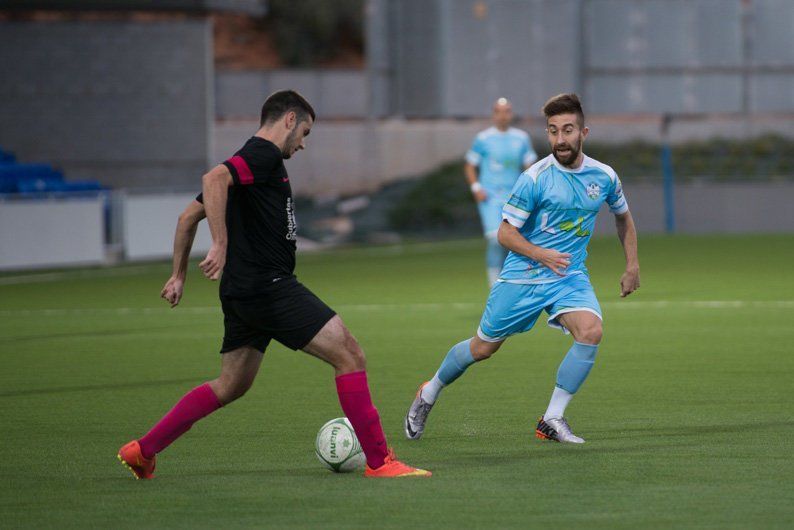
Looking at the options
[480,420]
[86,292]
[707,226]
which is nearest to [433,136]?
[707,226]

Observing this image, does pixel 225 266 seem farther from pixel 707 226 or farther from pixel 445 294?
pixel 707 226

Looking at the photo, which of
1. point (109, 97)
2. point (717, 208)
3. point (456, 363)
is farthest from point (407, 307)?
point (717, 208)

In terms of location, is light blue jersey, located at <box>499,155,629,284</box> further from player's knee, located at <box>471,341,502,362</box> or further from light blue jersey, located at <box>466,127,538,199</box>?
light blue jersey, located at <box>466,127,538,199</box>

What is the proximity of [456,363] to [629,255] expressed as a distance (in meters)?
1.12

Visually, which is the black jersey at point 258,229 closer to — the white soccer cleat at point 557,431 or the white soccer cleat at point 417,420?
the white soccer cleat at point 417,420

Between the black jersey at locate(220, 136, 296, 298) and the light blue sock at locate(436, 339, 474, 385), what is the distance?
160cm

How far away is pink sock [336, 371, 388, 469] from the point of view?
22.3ft

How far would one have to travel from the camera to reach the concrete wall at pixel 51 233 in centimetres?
2212

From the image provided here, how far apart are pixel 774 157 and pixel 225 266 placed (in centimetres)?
2656

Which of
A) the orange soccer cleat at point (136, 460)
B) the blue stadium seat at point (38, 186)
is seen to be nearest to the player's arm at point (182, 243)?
the orange soccer cleat at point (136, 460)

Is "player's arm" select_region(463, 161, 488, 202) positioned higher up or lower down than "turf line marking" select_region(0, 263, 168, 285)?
higher up

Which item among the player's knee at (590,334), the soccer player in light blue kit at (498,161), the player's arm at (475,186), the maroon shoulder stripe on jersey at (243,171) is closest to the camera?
the maroon shoulder stripe on jersey at (243,171)

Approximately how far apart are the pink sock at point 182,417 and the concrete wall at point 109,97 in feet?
72.9

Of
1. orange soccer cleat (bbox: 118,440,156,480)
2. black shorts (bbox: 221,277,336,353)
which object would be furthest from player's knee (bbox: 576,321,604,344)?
orange soccer cleat (bbox: 118,440,156,480)
